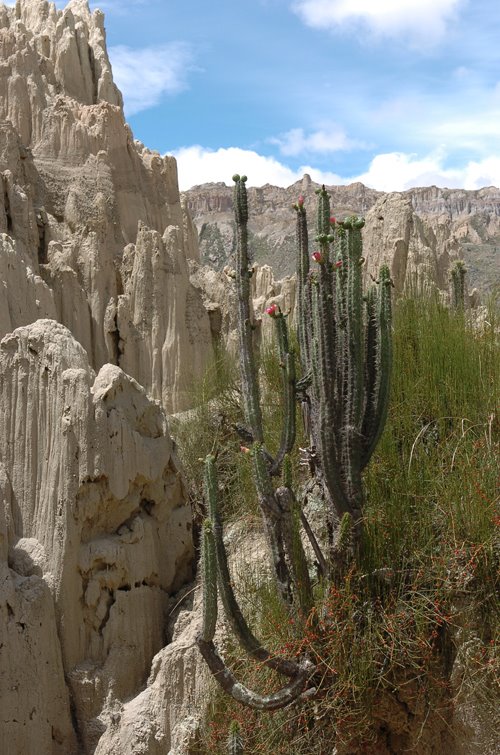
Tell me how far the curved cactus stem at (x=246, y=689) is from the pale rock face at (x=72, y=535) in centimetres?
158

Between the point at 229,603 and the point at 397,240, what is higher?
the point at 397,240

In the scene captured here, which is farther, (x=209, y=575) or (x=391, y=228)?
(x=391, y=228)

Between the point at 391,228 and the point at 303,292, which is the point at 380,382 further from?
the point at 391,228

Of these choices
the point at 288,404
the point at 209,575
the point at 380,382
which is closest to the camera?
the point at 209,575

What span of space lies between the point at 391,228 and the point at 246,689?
497 inches

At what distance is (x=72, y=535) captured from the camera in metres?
6.02

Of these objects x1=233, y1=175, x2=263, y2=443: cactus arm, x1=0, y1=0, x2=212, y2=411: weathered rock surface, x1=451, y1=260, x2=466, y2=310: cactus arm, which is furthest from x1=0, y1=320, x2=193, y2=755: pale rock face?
x1=451, y1=260, x2=466, y2=310: cactus arm

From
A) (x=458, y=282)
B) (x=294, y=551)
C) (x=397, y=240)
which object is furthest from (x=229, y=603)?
(x=397, y=240)

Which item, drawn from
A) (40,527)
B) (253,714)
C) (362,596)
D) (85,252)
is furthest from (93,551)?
(85,252)

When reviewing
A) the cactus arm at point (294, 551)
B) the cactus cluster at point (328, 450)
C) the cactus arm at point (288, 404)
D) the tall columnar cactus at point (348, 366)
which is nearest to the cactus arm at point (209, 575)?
the cactus cluster at point (328, 450)

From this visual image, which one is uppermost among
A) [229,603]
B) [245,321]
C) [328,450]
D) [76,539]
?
[245,321]

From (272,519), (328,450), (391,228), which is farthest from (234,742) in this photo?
(391,228)

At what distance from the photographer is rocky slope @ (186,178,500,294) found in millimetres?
15758

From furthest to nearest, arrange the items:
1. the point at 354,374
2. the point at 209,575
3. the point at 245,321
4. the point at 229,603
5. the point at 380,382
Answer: the point at 245,321 < the point at 380,382 < the point at 354,374 < the point at 229,603 < the point at 209,575
